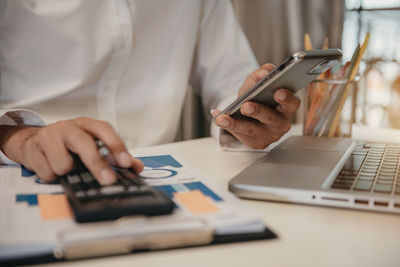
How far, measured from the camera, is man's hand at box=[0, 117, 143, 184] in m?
0.46

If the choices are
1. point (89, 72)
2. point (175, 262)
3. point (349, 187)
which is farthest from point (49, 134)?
point (89, 72)

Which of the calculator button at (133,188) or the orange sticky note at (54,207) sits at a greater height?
the calculator button at (133,188)

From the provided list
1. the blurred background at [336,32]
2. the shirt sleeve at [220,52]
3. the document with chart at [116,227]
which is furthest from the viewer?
the blurred background at [336,32]

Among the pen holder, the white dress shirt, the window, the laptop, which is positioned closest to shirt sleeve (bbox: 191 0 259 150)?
the white dress shirt

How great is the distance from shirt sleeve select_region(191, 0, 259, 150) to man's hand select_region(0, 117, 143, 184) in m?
0.68

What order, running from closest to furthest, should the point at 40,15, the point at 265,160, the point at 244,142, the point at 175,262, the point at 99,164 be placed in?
the point at 175,262 → the point at 99,164 → the point at 265,160 → the point at 244,142 → the point at 40,15

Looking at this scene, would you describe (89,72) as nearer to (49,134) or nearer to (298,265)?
(49,134)

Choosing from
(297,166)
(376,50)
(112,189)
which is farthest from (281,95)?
(376,50)

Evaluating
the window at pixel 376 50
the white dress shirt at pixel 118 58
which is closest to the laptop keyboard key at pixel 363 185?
the white dress shirt at pixel 118 58

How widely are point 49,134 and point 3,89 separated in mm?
545

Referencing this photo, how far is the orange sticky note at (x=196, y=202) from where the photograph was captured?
→ 0.42 metres

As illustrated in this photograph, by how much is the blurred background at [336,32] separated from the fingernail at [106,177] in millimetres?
1021

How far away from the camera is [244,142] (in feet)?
2.53

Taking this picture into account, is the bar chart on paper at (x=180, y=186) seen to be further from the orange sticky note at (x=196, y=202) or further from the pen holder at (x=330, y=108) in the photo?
the pen holder at (x=330, y=108)
